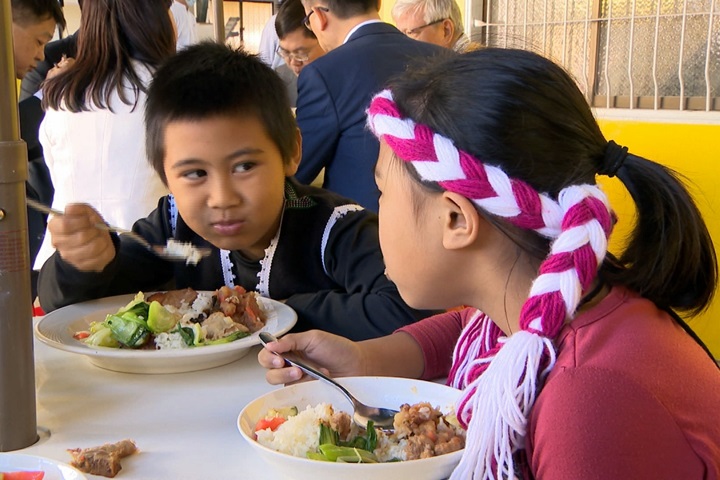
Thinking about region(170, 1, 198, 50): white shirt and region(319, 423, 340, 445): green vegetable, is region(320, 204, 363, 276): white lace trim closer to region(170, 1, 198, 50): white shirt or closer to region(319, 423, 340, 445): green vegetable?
region(319, 423, 340, 445): green vegetable

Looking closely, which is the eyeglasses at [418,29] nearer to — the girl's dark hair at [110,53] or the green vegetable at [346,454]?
the girl's dark hair at [110,53]

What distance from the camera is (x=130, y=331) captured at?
3.71 ft

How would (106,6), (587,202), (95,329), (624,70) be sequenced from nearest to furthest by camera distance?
(587,202) < (95,329) < (106,6) < (624,70)

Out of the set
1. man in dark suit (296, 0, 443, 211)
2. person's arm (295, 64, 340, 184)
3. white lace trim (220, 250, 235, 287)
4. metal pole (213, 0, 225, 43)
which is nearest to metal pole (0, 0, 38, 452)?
white lace trim (220, 250, 235, 287)

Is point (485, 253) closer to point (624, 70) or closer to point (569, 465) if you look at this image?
point (569, 465)

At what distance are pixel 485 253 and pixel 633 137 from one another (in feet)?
6.95

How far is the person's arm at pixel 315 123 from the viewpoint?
8.66ft

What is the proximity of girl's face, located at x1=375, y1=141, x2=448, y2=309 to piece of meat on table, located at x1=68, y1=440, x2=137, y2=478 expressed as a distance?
0.35 metres

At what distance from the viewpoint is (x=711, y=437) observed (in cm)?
76

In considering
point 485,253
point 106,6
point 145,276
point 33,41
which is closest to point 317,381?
point 485,253

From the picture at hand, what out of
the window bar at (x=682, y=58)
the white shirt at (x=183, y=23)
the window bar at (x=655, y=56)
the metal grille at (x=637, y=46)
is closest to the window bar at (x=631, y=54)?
the metal grille at (x=637, y=46)

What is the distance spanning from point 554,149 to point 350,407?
0.39 metres

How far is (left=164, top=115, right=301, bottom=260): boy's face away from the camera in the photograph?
141 centimetres

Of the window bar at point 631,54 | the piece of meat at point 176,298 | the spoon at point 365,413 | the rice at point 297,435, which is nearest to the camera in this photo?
the rice at point 297,435
